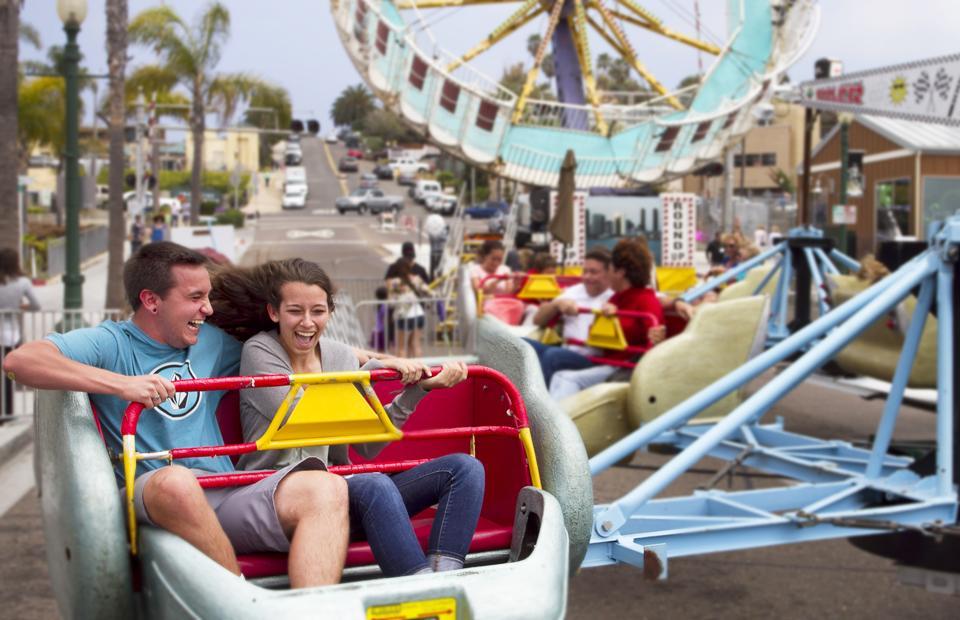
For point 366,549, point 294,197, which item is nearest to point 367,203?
point 294,197

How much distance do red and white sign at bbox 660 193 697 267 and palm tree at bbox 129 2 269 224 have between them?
798 inches

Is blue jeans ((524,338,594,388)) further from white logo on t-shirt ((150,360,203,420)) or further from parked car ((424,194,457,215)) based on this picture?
parked car ((424,194,457,215))

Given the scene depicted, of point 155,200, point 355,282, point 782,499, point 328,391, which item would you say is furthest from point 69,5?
point 155,200

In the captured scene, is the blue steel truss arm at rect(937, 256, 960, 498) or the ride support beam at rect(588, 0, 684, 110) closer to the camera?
the blue steel truss arm at rect(937, 256, 960, 498)

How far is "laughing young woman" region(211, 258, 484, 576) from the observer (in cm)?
310

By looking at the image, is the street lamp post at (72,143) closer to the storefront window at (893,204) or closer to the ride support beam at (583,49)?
the ride support beam at (583,49)

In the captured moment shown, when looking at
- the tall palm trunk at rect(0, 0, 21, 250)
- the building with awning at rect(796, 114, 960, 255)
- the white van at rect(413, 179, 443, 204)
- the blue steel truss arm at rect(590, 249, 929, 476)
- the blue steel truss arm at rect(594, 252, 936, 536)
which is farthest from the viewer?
the white van at rect(413, 179, 443, 204)

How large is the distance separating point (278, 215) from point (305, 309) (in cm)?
6621

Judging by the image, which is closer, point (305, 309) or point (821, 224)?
point (305, 309)

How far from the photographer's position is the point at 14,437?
9203mm

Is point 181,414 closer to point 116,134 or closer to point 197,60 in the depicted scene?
point 116,134

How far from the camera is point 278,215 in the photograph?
225ft

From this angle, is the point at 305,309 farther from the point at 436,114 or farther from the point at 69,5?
the point at 436,114

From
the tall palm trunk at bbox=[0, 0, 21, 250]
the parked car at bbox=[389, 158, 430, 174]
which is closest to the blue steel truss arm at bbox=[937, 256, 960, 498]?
the tall palm trunk at bbox=[0, 0, 21, 250]
